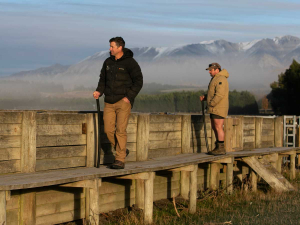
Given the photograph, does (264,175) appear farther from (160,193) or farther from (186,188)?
(160,193)

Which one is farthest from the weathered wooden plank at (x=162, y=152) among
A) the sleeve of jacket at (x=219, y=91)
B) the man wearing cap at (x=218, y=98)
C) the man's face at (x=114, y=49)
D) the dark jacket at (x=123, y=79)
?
the man's face at (x=114, y=49)

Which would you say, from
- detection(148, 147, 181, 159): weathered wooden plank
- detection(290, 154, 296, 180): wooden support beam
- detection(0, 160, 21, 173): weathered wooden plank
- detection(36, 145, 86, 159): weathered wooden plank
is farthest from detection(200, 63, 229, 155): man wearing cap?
detection(290, 154, 296, 180): wooden support beam

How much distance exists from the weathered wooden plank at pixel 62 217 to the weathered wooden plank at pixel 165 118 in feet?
8.10

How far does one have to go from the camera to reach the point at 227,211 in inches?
379

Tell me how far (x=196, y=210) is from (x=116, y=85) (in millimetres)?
3213

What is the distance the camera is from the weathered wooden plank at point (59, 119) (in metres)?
7.65

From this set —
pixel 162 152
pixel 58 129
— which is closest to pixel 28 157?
pixel 58 129

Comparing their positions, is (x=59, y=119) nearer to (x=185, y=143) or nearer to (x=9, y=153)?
(x=9, y=153)

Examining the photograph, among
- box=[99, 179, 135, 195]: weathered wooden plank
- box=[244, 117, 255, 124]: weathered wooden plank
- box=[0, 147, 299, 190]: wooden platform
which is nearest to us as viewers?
box=[0, 147, 299, 190]: wooden platform

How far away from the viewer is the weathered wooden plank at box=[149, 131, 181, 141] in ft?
32.9

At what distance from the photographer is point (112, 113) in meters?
8.12

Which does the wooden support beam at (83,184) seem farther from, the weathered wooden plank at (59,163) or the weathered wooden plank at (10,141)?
the weathered wooden plank at (10,141)

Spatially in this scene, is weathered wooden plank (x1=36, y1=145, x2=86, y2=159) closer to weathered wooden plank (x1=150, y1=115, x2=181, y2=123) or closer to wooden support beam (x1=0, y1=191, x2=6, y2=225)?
wooden support beam (x1=0, y1=191, x2=6, y2=225)

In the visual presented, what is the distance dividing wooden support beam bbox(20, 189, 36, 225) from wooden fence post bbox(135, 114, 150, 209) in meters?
2.58
